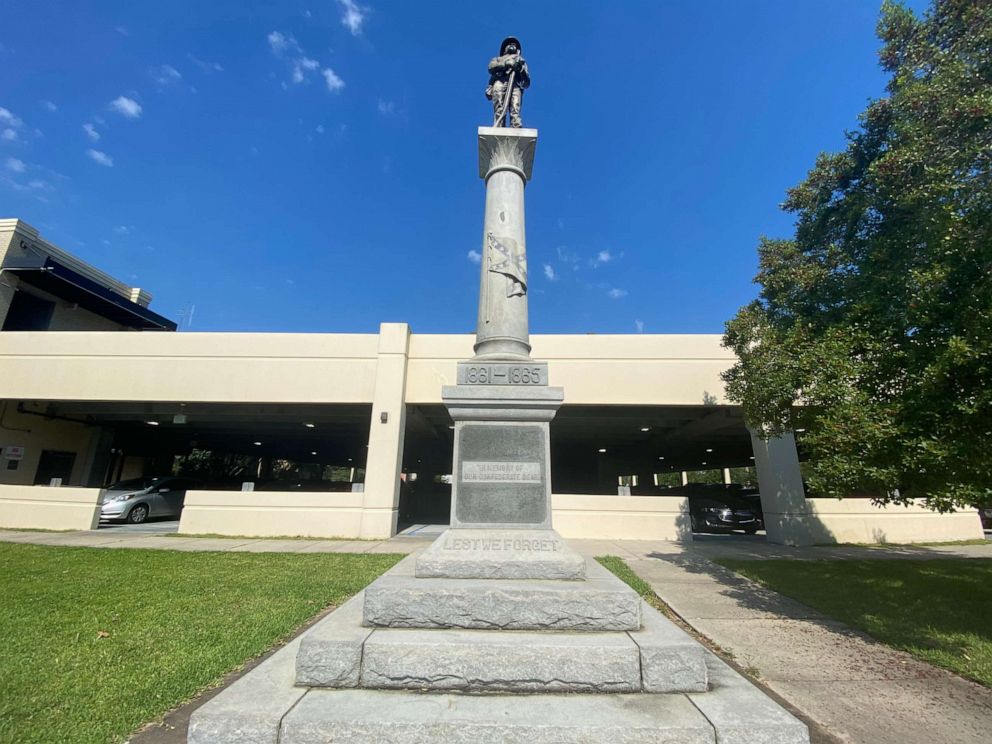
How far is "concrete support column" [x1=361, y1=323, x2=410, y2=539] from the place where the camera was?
1216 cm

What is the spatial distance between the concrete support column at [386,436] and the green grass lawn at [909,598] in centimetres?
804

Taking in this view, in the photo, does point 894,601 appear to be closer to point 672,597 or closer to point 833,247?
point 672,597

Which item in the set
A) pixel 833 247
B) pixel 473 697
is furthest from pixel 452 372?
pixel 473 697

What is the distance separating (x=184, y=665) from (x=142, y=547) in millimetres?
8241

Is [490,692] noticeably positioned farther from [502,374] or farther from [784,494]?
[784,494]

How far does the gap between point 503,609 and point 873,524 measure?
1367 cm

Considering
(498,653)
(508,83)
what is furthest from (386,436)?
(498,653)

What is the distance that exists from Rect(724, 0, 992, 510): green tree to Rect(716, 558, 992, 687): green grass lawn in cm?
144

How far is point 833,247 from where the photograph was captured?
9.91m

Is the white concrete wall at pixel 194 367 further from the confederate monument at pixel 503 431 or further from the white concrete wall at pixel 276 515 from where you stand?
the confederate monument at pixel 503 431

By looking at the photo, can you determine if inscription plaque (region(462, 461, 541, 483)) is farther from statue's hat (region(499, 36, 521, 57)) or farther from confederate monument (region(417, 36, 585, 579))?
statue's hat (region(499, 36, 521, 57))

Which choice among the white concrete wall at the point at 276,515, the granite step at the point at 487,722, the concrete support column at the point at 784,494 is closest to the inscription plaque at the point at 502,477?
the granite step at the point at 487,722

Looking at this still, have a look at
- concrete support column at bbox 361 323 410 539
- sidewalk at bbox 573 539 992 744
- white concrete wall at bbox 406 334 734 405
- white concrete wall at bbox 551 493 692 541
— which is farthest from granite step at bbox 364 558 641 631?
white concrete wall at bbox 551 493 692 541

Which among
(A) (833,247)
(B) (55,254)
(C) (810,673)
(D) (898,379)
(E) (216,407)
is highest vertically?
(B) (55,254)
